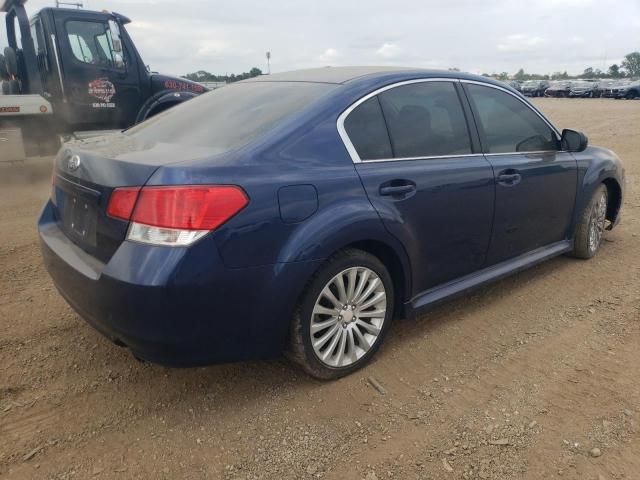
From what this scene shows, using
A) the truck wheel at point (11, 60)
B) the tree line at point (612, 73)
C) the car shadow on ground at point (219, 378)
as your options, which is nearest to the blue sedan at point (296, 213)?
the car shadow on ground at point (219, 378)

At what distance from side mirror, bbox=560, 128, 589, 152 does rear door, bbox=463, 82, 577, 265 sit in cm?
6

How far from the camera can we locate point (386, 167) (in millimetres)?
2920

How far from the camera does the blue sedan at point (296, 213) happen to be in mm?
2285

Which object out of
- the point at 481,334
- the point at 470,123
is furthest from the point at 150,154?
the point at 481,334

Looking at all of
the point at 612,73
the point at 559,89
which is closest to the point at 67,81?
the point at 559,89

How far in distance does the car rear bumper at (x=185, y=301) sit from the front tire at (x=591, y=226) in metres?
3.03

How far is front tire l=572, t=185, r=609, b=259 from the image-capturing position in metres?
4.55

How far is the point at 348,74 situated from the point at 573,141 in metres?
2.05

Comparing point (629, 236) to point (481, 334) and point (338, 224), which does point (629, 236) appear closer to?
point (481, 334)

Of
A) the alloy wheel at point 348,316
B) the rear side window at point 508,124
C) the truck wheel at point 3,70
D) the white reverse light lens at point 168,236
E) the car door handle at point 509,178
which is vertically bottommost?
the alloy wheel at point 348,316

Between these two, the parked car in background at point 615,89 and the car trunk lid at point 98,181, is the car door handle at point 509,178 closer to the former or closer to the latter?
the car trunk lid at point 98,181

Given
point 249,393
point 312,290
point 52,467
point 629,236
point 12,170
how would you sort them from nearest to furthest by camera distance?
point 52,467
point 312,290
point 249,393
point 629,236
point 12,170

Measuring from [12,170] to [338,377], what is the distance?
8409 mm

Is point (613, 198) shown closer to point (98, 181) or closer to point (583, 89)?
point (98, 181)
